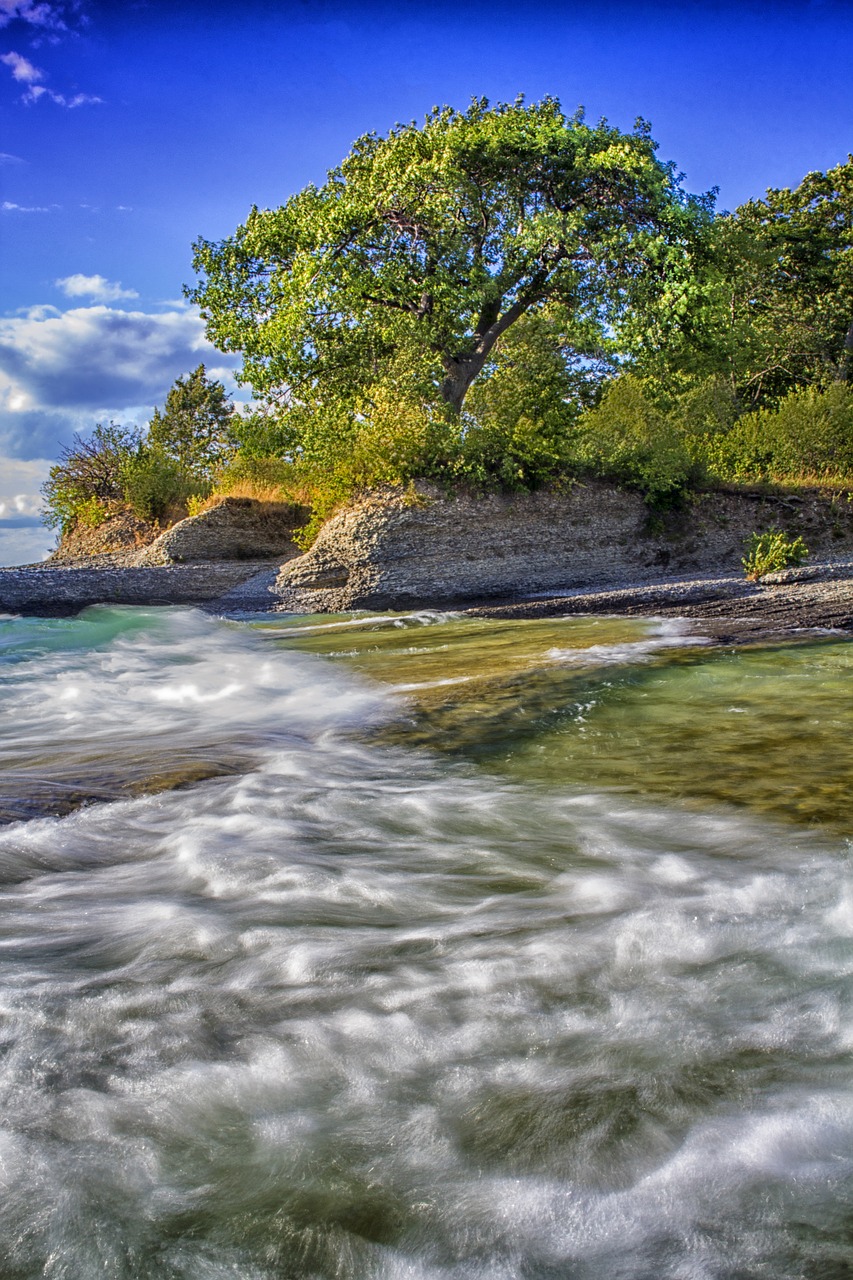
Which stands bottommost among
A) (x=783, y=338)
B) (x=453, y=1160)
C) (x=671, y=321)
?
(x=453, y=1160)

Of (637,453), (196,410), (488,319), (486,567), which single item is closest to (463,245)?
(488,319)

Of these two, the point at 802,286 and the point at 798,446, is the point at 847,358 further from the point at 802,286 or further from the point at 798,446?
the point at 798,446

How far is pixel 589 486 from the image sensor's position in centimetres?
2114

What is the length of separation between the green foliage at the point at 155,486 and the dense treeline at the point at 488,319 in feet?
8.33

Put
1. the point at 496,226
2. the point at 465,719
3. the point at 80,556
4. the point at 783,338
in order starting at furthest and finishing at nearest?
the point at 783,338 → the point at 80,556 → the point at 496,226 → the point at 465,719

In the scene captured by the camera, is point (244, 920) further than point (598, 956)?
Yes

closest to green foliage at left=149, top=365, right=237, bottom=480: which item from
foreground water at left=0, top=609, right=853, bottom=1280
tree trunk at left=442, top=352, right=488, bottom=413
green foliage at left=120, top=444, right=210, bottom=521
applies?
green foliage at left=120, top=444, right=210, bottom=521

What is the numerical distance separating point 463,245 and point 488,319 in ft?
8.25

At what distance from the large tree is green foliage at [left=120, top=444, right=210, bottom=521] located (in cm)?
609

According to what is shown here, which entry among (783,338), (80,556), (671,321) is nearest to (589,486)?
(671,321)

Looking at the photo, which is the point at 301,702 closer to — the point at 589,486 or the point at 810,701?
the point at 810,701

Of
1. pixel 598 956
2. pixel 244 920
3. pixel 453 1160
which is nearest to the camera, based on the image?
pixel 453 1160

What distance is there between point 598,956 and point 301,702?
536 centimetres

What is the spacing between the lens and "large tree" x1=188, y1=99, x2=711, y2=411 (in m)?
21.6
